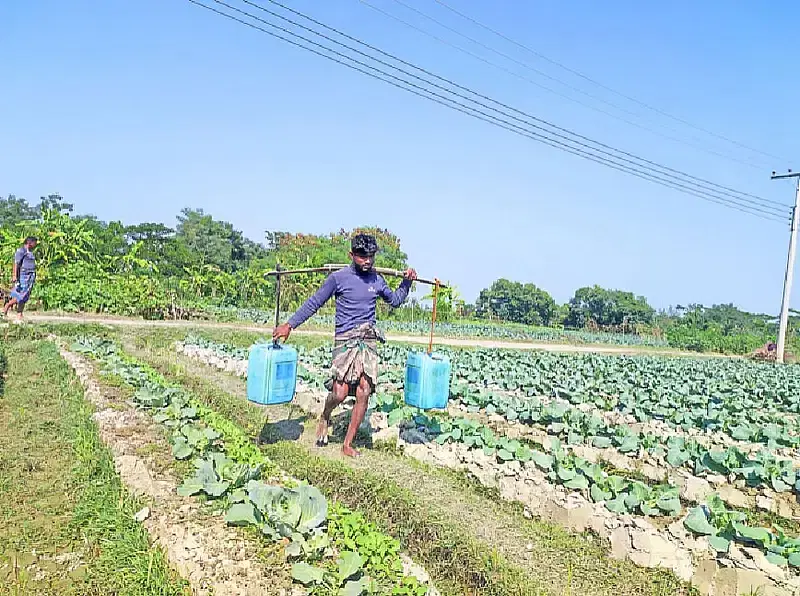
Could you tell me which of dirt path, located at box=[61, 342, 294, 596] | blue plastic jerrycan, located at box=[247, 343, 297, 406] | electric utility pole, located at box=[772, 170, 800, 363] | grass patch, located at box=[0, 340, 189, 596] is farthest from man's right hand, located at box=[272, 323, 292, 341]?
electric utility pole, located at box=[772, 170, 800, 363]

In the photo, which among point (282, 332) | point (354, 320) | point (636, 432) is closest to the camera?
point (282, 332)

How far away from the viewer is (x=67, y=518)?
12.7 ft

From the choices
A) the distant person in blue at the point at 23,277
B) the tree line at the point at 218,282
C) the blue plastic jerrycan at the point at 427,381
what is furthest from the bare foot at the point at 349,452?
the tree line at the point at 218,282

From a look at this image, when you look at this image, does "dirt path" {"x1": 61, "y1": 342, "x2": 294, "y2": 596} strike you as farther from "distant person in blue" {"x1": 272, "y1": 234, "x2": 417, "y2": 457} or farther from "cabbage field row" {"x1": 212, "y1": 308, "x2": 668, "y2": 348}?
"cabbage field row" {"x1": 212, "y1": 308, "x2": 668, "y2": 348}

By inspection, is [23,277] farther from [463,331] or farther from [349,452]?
[463,331]

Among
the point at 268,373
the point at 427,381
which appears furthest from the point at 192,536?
the point at 427,381

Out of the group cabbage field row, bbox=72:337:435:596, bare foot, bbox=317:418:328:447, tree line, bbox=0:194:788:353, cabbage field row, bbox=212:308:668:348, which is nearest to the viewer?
cabbage field row, bbox=72:337:435:596

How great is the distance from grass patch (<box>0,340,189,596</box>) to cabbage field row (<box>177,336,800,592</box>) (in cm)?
292

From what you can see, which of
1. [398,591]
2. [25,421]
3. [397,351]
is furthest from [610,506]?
→ [397,351]

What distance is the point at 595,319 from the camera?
46938 millimetres

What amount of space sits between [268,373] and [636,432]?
5004 mm

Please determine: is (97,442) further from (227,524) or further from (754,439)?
(754,439)

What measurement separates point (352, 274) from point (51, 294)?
16319mm

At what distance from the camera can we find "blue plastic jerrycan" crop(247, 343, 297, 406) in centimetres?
512
